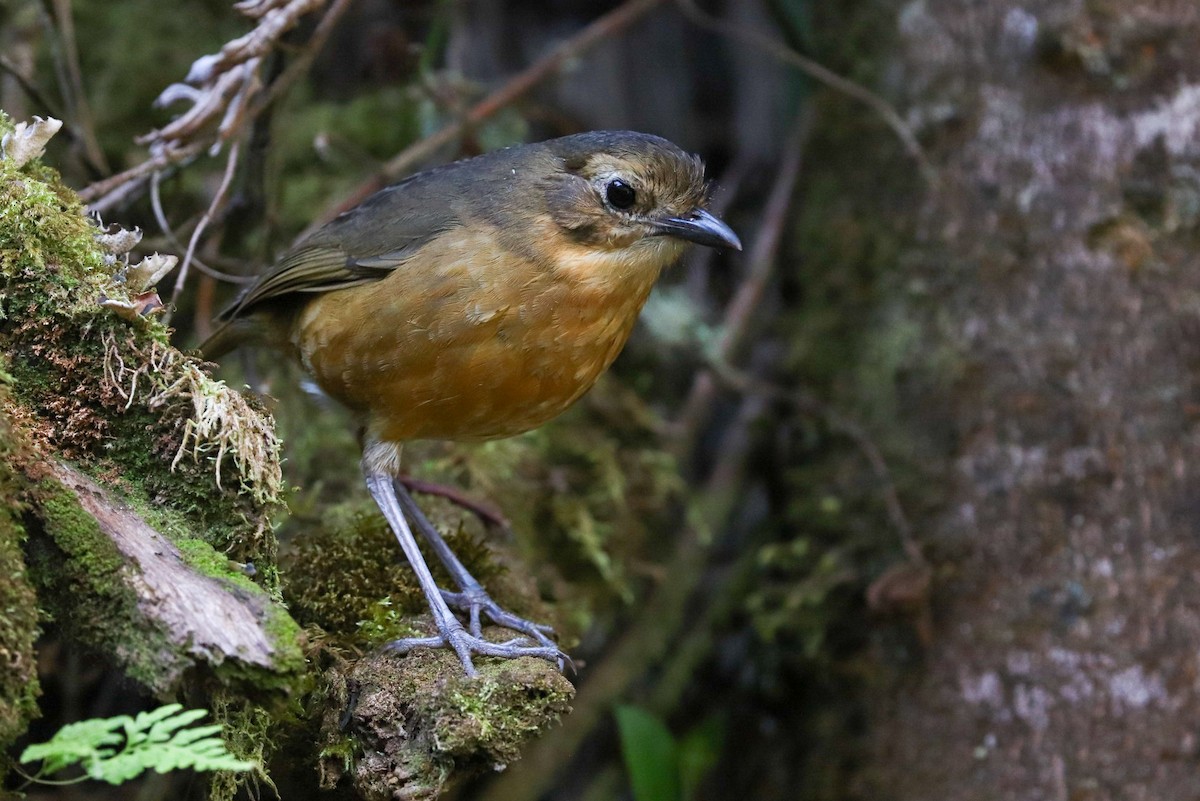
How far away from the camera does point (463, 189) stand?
3359 mm

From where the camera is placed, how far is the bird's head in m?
3.22

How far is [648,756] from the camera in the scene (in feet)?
13.2

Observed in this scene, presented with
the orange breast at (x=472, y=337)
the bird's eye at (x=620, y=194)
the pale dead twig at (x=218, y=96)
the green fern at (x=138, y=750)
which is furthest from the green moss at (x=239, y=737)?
the pale dead twig at (x=218, y=96)

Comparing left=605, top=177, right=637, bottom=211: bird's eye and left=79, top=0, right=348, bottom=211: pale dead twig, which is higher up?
left=79, top=0, right=348, bottom=211: pale dead twig

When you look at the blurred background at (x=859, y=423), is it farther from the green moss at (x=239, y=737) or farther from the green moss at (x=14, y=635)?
the green moss at (x=14, y=635)

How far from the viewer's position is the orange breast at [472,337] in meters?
3.03

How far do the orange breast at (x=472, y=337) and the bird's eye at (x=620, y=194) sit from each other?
0.59ft

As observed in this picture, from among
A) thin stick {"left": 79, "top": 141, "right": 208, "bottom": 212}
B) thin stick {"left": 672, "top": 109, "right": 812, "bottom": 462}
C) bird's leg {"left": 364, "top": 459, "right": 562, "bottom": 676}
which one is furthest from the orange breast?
thin stick {"left": 672, "top": 109, "right": 812, "bottom": 462}

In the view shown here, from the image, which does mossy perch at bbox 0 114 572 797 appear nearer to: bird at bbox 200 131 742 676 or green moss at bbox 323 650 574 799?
green moss at bbox 323 650 574 799

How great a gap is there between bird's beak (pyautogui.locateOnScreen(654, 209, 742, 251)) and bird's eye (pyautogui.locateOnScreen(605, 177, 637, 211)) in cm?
10

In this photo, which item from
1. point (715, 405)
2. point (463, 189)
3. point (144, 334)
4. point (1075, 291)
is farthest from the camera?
point (715, 405)

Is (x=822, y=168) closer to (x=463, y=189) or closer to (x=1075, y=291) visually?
(x=1075, y=291)

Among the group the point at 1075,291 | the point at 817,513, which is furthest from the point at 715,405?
the point at 1075,291

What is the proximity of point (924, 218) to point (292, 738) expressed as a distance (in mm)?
3060
